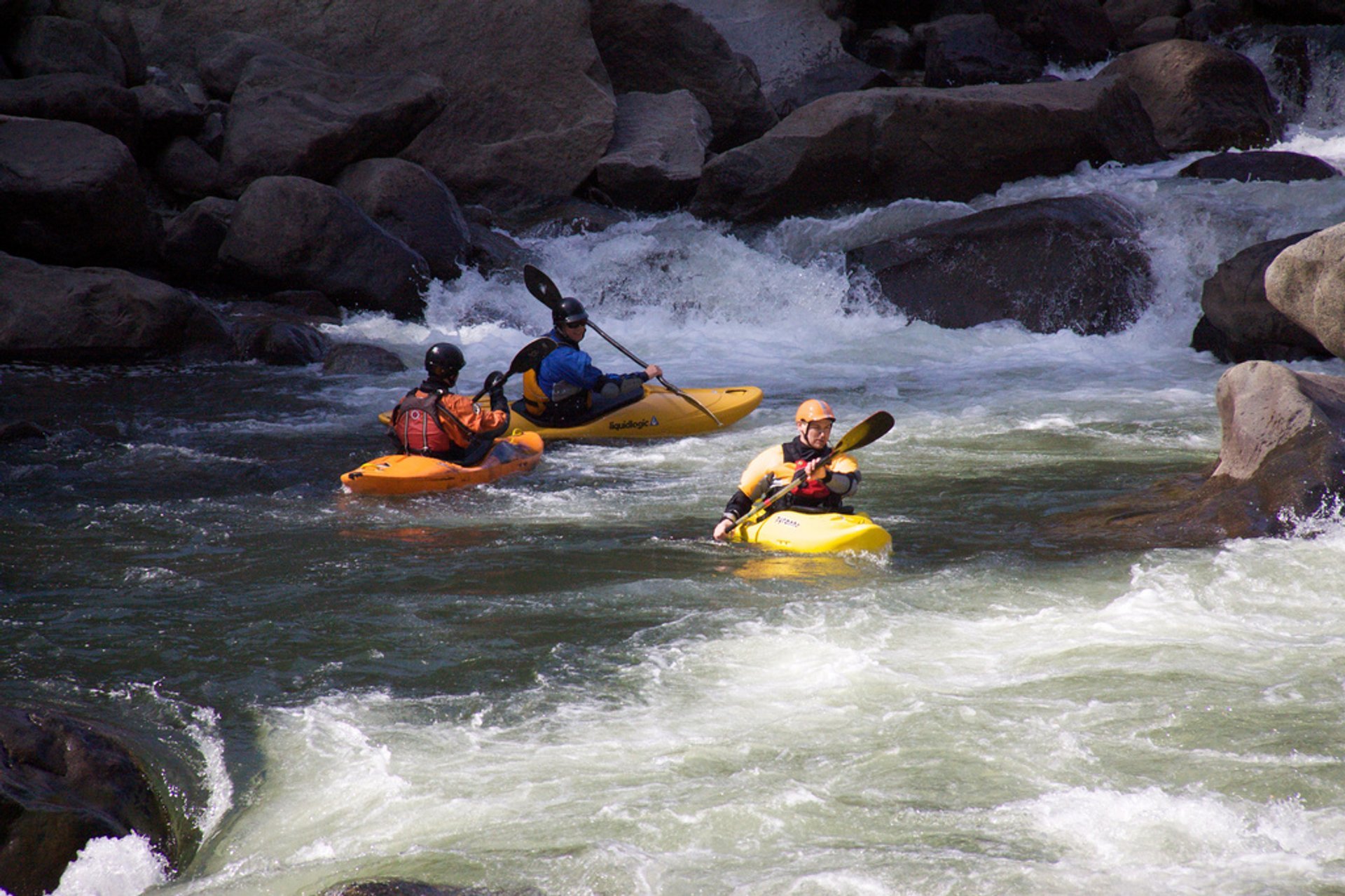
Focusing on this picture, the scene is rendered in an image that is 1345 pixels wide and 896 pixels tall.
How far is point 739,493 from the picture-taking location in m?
5.58

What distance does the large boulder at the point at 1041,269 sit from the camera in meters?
11.8

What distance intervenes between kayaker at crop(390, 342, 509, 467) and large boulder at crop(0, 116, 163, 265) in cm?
623

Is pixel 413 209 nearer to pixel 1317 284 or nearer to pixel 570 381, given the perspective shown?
pixel 570 381

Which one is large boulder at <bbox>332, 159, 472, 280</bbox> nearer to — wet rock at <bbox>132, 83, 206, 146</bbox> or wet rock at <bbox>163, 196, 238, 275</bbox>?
wet rock at <bbox>163, 196, 238, 275</bbox>

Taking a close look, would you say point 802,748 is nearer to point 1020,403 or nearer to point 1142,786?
point 1142,786

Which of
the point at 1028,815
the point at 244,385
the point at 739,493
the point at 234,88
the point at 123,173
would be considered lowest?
the point at 1028,815

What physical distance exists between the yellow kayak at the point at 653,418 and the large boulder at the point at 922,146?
609cm

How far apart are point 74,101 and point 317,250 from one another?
10.6 ft

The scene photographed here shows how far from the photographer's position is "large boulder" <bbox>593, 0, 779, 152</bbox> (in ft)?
56.9

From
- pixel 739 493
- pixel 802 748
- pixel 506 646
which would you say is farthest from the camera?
pixel 739 493

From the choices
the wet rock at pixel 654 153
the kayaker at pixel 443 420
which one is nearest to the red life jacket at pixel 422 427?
the kayaker at pixel 443 420

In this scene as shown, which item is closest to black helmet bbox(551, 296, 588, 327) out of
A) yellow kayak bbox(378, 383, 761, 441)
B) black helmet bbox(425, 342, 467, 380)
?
yellow kayak bbox(378, 383, 761, 441)

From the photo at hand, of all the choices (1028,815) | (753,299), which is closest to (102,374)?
(753,299)

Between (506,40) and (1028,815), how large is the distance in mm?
14928
